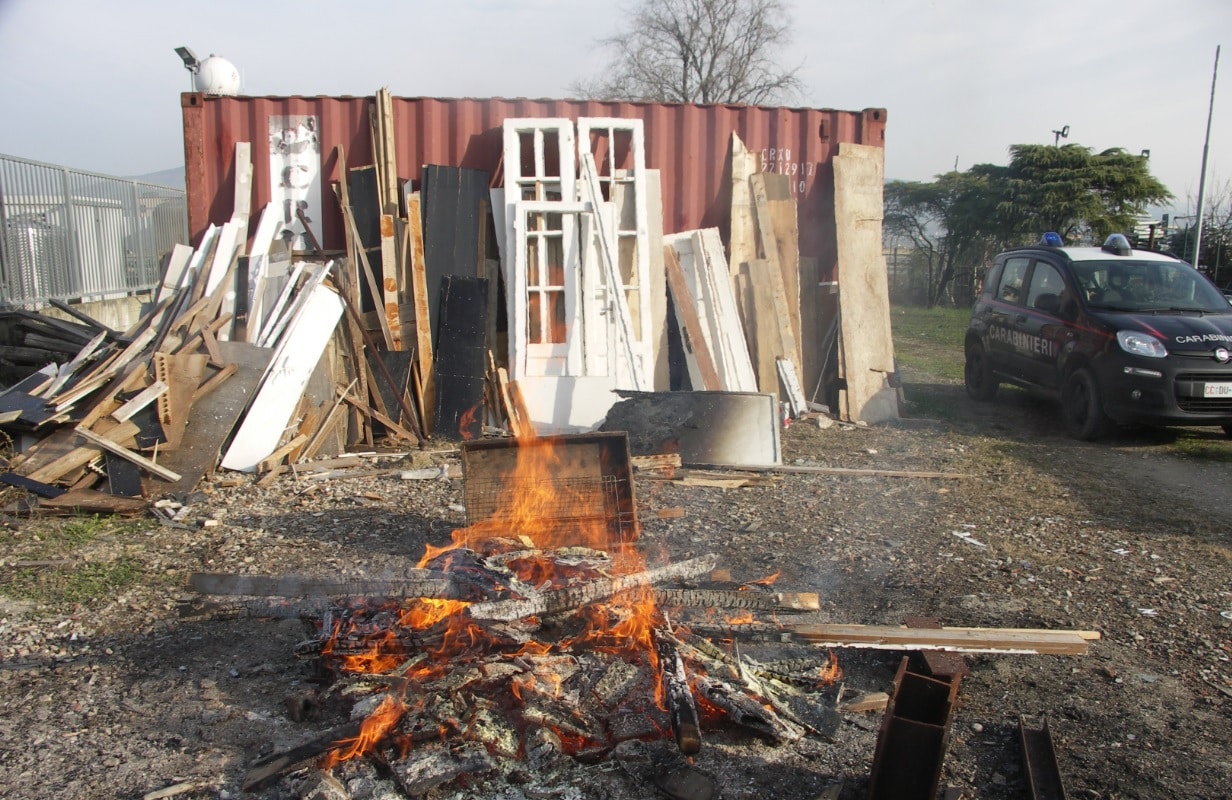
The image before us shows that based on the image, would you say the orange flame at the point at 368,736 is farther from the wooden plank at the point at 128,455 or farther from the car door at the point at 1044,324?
the car door at the point at 1044,324

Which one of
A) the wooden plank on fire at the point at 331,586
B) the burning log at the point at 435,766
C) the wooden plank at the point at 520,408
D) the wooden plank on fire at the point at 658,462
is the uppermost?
the wooden plank at the point at 520,408

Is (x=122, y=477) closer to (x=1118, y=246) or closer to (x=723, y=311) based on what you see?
(x=723, y=311)

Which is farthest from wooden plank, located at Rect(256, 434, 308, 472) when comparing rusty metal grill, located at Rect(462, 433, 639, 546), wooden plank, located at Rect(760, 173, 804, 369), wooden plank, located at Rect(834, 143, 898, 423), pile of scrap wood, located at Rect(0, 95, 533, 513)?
wooden plank, located at Rect(834, 143, 898, 423)

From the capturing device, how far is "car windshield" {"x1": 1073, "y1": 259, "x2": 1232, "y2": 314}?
8.00 meters

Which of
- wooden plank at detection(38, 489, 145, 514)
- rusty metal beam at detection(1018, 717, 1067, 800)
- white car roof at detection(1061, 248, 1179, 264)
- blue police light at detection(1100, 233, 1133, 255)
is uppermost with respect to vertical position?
blue police light at detection(1100, 233, 1133, 255)

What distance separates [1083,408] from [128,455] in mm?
8168

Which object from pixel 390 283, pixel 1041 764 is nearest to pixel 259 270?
pixel 390 283

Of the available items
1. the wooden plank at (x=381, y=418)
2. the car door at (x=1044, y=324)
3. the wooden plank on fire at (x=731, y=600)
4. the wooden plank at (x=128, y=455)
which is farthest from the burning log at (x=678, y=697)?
the car door at (x=1044, y=324)

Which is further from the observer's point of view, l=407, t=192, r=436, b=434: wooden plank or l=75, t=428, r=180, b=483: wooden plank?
l=407, t=192, r=436, b=434: wooden plank

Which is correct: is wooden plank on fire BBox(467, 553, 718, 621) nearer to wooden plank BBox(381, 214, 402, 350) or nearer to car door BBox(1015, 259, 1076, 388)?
wooden plank BBox(381, 214, 402, 350)

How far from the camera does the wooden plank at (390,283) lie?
Result: 25.8ft

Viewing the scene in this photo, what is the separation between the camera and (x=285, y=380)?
6.84 m

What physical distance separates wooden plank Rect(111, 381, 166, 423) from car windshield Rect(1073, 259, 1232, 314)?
26.7ft

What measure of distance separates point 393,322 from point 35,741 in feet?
17.4
